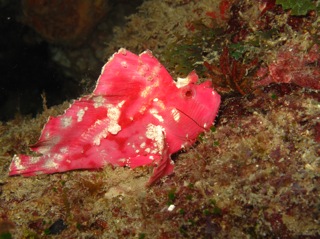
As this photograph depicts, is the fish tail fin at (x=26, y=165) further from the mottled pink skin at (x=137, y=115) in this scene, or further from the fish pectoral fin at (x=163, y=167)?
the fish pectoral fin at (x=163, y=167)

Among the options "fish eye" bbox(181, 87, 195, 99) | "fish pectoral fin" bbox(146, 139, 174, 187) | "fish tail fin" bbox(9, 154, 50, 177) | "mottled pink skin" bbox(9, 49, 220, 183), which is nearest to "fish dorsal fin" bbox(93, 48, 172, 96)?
"mottled pink skin" bbox(9, 49, 220, 183)

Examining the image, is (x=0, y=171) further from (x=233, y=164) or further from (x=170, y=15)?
(x=170, y=15)

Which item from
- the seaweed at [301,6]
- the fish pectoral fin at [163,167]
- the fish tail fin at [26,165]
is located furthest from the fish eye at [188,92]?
the fish tail fin at [26,165]

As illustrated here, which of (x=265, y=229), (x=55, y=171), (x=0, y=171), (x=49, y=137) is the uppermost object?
(x=49, y=137)

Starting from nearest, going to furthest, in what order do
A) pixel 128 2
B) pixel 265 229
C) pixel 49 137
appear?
pixel 265 229
pixel 49 137
pixel 128 2

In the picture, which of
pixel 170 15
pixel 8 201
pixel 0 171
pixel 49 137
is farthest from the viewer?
pixel 170 15

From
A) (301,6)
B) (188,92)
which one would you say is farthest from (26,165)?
(301,6)

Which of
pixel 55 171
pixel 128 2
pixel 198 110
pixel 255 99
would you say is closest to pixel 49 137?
pixel 55 171

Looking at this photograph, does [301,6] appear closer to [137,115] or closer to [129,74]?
[129,74]
